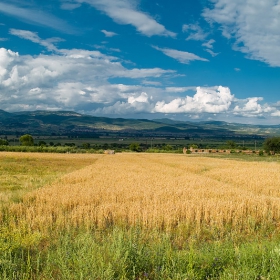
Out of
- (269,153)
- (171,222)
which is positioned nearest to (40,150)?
Result: (269,153)

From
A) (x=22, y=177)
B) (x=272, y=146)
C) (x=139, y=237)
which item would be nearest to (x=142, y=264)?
(x=139, y=237)

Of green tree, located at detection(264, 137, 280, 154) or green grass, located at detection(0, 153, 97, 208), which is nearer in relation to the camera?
green grass, located at detection(0, 153, 97, 208)

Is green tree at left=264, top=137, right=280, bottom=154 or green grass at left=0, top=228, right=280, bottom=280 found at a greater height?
green grass at left=0, top=228, right=280, bottom=280

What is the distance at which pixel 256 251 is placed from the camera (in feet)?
26.9

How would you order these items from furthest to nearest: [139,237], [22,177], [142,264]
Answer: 1. [22,177]
2. [139,237]
3. [142,264]

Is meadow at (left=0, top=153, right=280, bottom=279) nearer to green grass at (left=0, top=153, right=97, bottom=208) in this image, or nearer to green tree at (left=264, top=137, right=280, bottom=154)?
green grass at (left=0, top=153, right=97, bottom=208)

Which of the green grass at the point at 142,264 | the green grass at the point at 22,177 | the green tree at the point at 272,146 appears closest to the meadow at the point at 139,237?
the green grass at the point at 142,264

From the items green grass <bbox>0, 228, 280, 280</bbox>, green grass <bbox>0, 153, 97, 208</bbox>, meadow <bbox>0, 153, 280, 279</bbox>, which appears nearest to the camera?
green grass <bbox>0, 228, 280, 280</bbox>

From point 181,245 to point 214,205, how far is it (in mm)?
4495

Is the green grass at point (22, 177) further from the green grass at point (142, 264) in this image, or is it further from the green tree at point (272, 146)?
the green tree at point (272, 146)

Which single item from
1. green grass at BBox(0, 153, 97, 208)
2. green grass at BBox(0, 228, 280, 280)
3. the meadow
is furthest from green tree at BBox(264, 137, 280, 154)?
green grass at BBox(0, 228, 280, 280)

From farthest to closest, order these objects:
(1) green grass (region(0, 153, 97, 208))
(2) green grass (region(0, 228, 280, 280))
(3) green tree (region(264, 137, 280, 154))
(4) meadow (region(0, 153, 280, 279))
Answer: (3) green tree (region(264, 137, 280, 154))
(1) green grass (region(0, 153, 97, 208))
(4) meadow (region(0, 153, 280, 279))
(2) green grass (region(0, 228, 280, 280))

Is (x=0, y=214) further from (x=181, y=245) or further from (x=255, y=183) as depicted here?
(x=255, y=183)

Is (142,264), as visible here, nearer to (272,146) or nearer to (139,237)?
(139,237)
